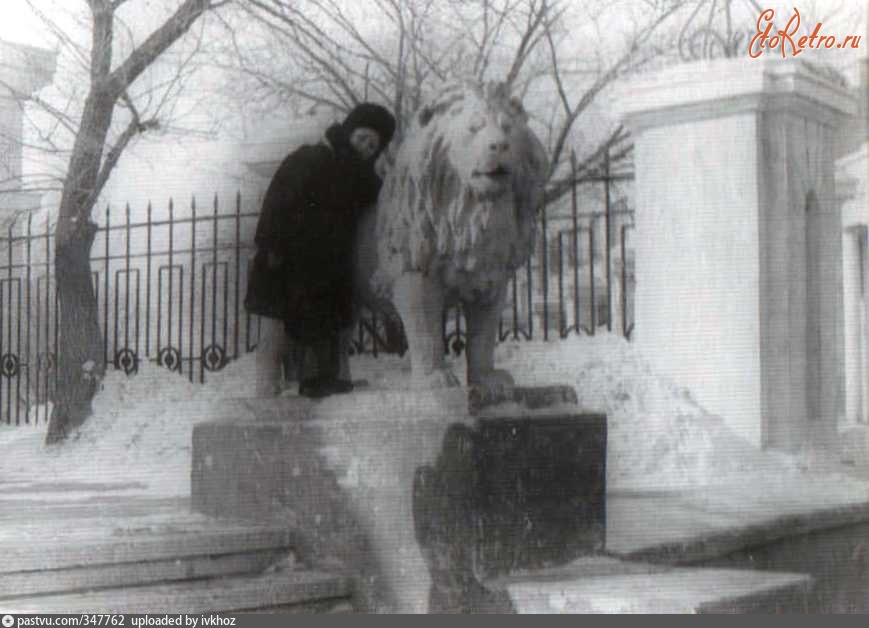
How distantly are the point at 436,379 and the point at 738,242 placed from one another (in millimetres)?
732

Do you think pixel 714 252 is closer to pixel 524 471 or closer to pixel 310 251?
pixel 524 471

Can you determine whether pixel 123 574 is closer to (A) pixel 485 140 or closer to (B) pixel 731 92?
(A) pixel 485 140

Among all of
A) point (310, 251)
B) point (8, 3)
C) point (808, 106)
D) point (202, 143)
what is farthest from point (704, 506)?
point (8, 3)

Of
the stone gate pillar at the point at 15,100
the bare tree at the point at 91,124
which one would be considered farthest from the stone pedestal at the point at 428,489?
the stone gate pillar at the point at 15,100

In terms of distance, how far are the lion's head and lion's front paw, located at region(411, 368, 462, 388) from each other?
199mm

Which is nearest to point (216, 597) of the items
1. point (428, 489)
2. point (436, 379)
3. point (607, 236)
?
point (428, 489)

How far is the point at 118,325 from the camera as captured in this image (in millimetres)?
2297

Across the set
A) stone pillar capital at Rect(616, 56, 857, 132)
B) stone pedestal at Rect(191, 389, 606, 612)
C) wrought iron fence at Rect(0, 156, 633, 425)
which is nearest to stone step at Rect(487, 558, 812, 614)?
stone pedestal at Rect(191, 389, 606, 612)

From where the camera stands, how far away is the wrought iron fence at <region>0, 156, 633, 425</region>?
2238 mm

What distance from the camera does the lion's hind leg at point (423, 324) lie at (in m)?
2.13

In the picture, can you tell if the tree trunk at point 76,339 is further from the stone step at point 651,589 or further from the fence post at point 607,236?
the fence post at point 607,236

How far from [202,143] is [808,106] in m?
1.36

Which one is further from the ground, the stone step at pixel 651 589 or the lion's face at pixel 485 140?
the lion's face at pixel 485 140

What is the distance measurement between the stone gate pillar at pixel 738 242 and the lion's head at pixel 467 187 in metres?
0.29
